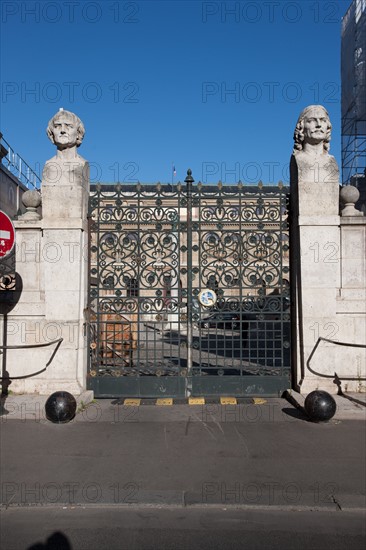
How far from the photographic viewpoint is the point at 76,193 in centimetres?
867

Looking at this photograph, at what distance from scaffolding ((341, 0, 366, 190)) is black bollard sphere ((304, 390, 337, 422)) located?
19.0 m

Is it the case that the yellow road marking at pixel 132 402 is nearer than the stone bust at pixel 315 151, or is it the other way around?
the yellow road marking at pixel 132 402

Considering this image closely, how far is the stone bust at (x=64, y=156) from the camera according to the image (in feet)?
28.6

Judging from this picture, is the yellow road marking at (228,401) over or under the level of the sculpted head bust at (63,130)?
under

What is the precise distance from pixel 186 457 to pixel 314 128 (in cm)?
611

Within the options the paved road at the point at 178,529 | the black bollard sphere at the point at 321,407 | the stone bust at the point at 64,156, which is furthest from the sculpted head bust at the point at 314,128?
the paved road at the point at 178,529

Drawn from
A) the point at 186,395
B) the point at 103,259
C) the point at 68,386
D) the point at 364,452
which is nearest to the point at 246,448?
the point at 364,452

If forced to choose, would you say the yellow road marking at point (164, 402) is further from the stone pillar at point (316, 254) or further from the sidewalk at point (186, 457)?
the stone pillar at point (316, 254)

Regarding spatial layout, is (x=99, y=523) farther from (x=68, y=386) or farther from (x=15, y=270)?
(x=15, y=270)

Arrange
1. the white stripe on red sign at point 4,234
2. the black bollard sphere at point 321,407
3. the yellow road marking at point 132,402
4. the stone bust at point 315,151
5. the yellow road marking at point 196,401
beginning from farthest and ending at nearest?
the stone bust at point 315,151, the yellow road marking at point 196,401, the yellow road marking at point 132,402, the white stripe on red sign at point 4,234, the black bollard sphere at point 321,407

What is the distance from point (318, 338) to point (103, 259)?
163 inches

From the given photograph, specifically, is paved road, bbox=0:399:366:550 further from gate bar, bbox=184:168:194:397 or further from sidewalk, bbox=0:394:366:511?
gate bar, bbox=184:168:194:397

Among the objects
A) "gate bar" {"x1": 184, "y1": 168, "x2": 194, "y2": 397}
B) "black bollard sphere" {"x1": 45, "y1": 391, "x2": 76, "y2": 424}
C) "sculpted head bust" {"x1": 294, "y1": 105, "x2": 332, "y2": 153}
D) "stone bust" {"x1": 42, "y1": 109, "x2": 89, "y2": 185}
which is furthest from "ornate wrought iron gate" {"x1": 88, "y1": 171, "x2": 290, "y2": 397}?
"black bollard sphere" {"x1": 45, "y1": 391, "x2": 76, "y2": 424}

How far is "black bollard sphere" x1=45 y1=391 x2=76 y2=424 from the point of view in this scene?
711cm
